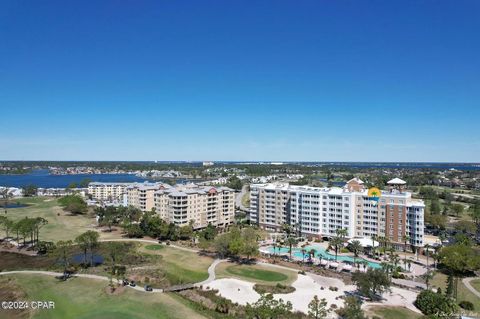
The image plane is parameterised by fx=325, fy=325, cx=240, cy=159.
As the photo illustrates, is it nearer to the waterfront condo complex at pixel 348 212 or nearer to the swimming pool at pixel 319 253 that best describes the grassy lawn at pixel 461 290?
the swimming pool at pixel 319 253

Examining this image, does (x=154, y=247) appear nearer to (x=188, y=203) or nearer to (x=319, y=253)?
(x=188, y=203)

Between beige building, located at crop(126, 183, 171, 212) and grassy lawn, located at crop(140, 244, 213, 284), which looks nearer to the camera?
grassy lawn, located at crop(140, 244, 213, 284)

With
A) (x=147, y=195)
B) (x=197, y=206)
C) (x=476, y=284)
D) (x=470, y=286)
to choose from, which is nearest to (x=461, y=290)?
(x=470, y=286)

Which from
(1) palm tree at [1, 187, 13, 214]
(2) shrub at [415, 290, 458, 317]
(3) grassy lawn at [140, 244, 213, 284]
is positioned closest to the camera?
(2) shrub at [415, 290, 458, 317]

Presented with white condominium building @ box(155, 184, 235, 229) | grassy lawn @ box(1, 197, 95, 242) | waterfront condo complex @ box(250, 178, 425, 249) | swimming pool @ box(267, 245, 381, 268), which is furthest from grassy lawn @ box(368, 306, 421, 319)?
grassy lawn @ box(1, 197, 95, 242)

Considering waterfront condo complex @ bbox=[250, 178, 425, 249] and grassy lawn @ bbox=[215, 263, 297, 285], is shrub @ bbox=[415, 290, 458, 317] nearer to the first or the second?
grassy lawn @ bbox=[215, 263, 297, 285]

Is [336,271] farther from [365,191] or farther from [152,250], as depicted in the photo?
[152,250]
